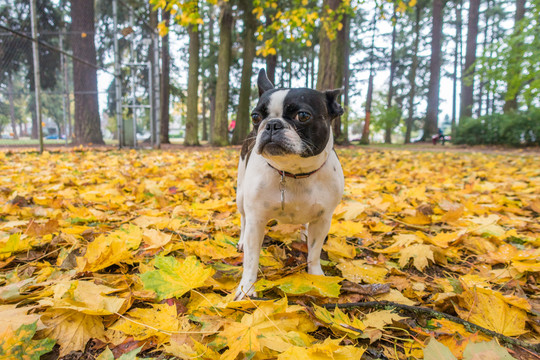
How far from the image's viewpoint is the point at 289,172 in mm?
1750

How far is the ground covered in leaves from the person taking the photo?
1.18 meters

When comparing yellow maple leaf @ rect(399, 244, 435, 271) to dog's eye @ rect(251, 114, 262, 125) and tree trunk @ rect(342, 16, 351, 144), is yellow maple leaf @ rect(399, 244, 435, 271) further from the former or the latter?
tree trunk @ rect(342, 16, 351, 144)

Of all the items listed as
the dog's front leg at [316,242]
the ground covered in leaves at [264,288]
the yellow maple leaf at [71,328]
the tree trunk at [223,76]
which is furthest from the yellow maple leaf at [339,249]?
the tree trunk at [223,76]

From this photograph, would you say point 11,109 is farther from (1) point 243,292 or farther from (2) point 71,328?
(1) point 243,292

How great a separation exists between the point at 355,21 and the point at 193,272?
30605mm

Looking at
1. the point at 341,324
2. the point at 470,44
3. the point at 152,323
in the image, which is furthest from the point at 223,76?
the point at 470,44

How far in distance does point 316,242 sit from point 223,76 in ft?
40.3

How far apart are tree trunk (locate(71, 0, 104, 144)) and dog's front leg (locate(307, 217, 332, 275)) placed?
10.7 m

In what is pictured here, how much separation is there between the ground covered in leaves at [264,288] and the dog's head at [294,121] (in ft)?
2.22

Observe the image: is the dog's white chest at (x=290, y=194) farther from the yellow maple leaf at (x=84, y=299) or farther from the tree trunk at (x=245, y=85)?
the tree trunk at (x=245, y=85)

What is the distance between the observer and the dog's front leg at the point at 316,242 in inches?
74.1

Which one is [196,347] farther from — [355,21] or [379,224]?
[355,21]

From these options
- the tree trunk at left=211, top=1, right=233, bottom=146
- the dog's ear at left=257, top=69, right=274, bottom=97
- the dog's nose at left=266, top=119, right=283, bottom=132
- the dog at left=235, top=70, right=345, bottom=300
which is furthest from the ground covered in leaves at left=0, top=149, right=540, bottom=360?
the tree trunk at left=211, top=1, right=233, bottom=146

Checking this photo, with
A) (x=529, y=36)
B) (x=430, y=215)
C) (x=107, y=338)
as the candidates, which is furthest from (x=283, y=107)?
(x=529, y=36)
